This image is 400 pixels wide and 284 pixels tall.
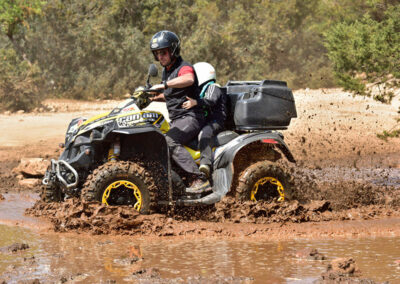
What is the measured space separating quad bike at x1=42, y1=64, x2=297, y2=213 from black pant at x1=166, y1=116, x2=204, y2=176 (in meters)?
0.10

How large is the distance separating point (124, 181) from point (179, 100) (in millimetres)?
1095

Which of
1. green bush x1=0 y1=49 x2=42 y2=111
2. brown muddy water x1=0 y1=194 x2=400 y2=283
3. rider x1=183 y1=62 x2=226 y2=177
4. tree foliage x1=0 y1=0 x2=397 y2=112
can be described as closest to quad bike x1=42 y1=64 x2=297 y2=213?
rider x1=183 y1=62 x2=226 y2=177

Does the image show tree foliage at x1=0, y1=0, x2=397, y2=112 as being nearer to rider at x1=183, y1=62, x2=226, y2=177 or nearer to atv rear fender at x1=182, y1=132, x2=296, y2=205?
rider at x1=183, y1=62, x2=226, y2=177

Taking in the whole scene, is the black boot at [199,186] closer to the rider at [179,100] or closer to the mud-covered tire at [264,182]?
the rider at [179,100]

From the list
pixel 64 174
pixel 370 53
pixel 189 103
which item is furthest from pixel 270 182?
pixel 370 53

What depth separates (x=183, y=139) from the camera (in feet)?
24.5

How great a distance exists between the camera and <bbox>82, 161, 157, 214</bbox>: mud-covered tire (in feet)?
23.3

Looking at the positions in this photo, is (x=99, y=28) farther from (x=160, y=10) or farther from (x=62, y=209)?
(x=62, y=209)

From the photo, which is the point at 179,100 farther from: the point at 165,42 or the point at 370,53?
the point at 370,53

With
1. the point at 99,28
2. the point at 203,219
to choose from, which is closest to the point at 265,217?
the point at 203,219

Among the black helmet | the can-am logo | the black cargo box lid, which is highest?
the black helmet

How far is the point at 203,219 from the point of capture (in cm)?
774

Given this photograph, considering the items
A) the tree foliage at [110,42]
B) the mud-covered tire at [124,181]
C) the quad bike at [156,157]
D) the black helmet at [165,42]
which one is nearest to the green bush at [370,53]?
the quad bike at [156,157]

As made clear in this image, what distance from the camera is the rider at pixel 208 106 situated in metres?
7.48
